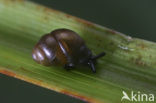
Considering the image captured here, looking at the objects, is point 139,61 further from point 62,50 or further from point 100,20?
point 100,20

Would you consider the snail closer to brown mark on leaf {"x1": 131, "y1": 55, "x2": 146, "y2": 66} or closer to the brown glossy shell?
the brown glossy shell

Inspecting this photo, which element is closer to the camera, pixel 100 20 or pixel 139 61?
pixel 139 61

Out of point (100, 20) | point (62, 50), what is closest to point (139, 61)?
point (62, 50)

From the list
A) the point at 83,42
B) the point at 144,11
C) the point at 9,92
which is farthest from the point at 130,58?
the point at 9,92

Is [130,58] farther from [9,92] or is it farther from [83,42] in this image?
[9,92]

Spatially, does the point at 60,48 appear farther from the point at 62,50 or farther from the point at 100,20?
the point at 100,20

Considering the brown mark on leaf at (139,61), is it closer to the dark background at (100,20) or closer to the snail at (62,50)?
the snail at (62,50)
